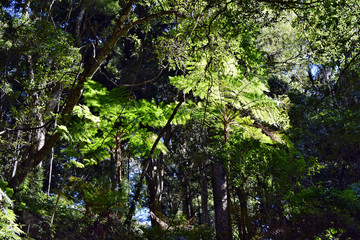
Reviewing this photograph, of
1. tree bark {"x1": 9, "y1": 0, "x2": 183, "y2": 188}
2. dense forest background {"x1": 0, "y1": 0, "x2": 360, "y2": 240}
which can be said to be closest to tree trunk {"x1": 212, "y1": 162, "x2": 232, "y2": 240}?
dense forest background {"x1": 0, "y1": 0, "x2": 360, "y2": 240}

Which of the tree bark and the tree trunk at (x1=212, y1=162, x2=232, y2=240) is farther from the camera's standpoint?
the tree trunk at (x1=212, y1=162, x2=232, y2=240)

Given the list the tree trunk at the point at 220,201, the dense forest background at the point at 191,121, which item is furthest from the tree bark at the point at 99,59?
the tree trunk at the point at 220,201

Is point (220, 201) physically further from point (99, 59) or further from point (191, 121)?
point (99, 59)

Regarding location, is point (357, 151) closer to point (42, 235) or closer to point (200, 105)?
point (200, 105)

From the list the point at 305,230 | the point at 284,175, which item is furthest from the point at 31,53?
the point at 305,230

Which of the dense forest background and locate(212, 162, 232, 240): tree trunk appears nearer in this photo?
the dense forest background

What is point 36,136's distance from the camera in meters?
7.63

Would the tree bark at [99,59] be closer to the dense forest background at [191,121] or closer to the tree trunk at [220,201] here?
the dense forest background at [191,121]

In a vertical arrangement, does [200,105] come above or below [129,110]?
above

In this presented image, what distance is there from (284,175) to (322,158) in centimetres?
820

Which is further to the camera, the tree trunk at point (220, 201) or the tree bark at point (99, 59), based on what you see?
the tree trunk at point (220, 201)

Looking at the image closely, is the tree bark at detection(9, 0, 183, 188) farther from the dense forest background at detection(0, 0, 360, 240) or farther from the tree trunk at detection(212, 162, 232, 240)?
the tree trunk at detection(212, 162, 232, 240)

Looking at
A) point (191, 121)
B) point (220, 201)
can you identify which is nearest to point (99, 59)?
point (191, 121)

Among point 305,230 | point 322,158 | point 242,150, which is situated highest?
point 322,158
